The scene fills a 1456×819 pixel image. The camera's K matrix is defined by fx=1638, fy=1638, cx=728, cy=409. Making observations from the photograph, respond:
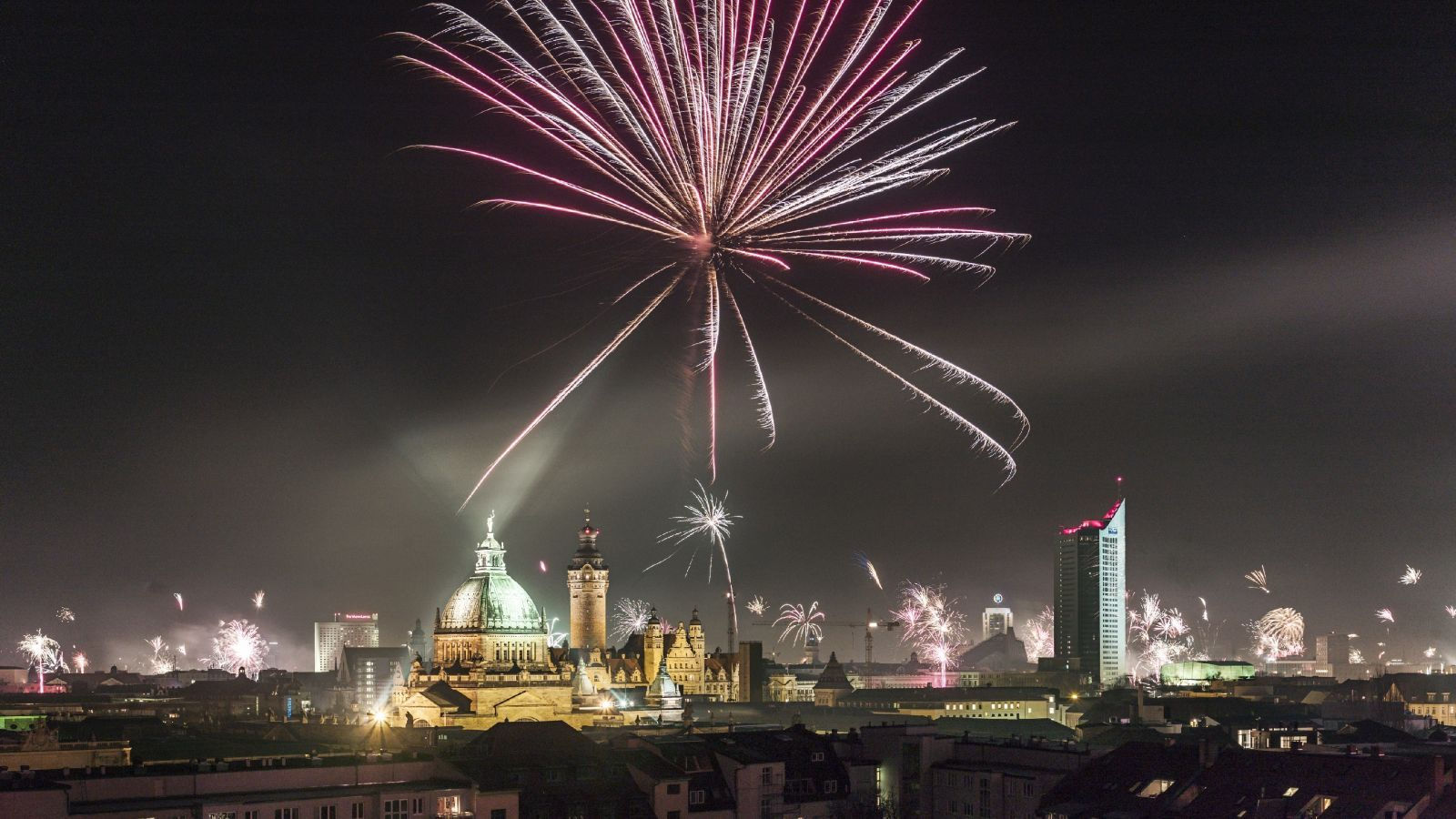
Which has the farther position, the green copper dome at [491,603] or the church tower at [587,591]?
the church tower at [587,591]

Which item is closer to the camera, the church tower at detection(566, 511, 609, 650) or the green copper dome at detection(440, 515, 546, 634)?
the green copper dome at detection(440, 515, 546, 634)

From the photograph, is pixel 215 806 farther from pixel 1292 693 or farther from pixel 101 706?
pixel 1292 693

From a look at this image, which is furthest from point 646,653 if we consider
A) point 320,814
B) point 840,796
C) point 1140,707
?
point 320,814

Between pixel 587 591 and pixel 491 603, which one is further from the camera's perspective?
pixel 587 591
